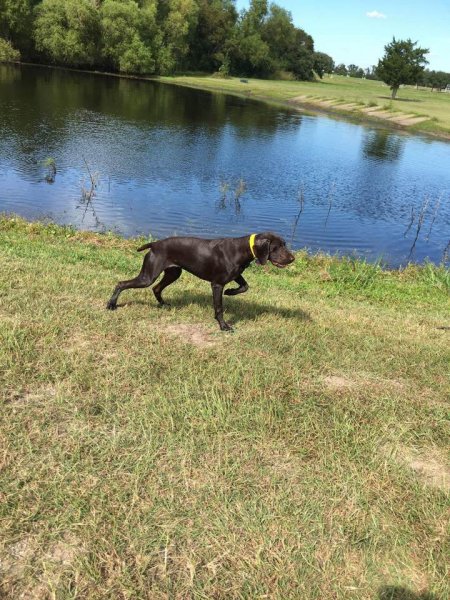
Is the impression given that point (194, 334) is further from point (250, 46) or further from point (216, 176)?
point (250, 46)

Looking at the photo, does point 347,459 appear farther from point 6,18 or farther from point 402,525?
point 6,18

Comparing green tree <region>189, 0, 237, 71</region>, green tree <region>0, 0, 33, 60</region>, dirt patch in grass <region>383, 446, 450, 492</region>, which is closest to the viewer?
dirt patch in grass <region>383, 446, 450, 492</region>

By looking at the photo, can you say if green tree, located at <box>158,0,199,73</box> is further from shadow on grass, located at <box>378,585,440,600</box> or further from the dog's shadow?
shadow on grass, located at <box>378,585,440,600</box>

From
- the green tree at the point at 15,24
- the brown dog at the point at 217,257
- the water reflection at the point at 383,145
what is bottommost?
the water reflection at the point at 383,145

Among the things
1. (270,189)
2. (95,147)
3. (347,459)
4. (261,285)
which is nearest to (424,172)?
(270,189)

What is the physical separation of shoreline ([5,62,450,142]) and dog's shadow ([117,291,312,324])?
158ft

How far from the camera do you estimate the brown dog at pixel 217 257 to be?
629cm

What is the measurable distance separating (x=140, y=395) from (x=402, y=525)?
254cm

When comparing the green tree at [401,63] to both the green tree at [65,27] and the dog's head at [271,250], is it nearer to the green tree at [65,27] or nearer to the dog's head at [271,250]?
the green tree at [65,27]

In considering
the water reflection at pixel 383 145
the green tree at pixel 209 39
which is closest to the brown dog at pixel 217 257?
the water reflection at pixel 383 145

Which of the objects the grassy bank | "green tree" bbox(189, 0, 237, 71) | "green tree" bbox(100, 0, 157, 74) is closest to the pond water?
the grassy bank

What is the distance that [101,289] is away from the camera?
7641 millimetres

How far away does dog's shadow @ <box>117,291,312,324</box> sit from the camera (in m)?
7.36

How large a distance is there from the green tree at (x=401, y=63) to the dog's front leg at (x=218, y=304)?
78.9 meters
